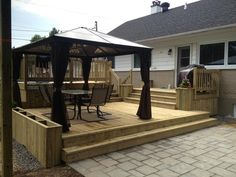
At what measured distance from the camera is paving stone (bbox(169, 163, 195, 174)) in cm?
424

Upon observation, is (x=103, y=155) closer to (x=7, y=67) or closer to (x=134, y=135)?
(x=134, y=135)

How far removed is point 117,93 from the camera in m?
11.2

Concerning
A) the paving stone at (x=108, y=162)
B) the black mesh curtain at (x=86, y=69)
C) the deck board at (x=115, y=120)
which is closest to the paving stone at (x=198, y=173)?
the paving stone at (x=108, y=162)

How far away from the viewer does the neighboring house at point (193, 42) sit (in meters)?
9.41

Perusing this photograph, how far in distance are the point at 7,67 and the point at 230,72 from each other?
8.32 meters

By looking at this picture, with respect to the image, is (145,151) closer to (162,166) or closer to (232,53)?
(162,166)

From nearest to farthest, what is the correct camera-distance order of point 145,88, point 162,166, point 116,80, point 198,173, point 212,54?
point 198,173 → point 162,166 → point 145,88 → point 212,54 → point 116,80

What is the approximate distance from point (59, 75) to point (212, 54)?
7021 millimetres

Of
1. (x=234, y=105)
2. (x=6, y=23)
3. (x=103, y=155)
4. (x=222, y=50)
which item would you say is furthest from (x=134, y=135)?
(x=222, y=50)

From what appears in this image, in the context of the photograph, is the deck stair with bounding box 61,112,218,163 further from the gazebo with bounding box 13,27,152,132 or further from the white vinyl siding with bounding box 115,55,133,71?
the white vinyl siding with bounding box 115,55,133,71

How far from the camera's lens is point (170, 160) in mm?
4754

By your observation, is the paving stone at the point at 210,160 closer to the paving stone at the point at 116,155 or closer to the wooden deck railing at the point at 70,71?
the paving stone at the point at 116,155

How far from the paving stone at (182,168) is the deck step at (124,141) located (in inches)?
53.2

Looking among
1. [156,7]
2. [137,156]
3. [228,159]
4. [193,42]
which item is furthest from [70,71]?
[156,7]
